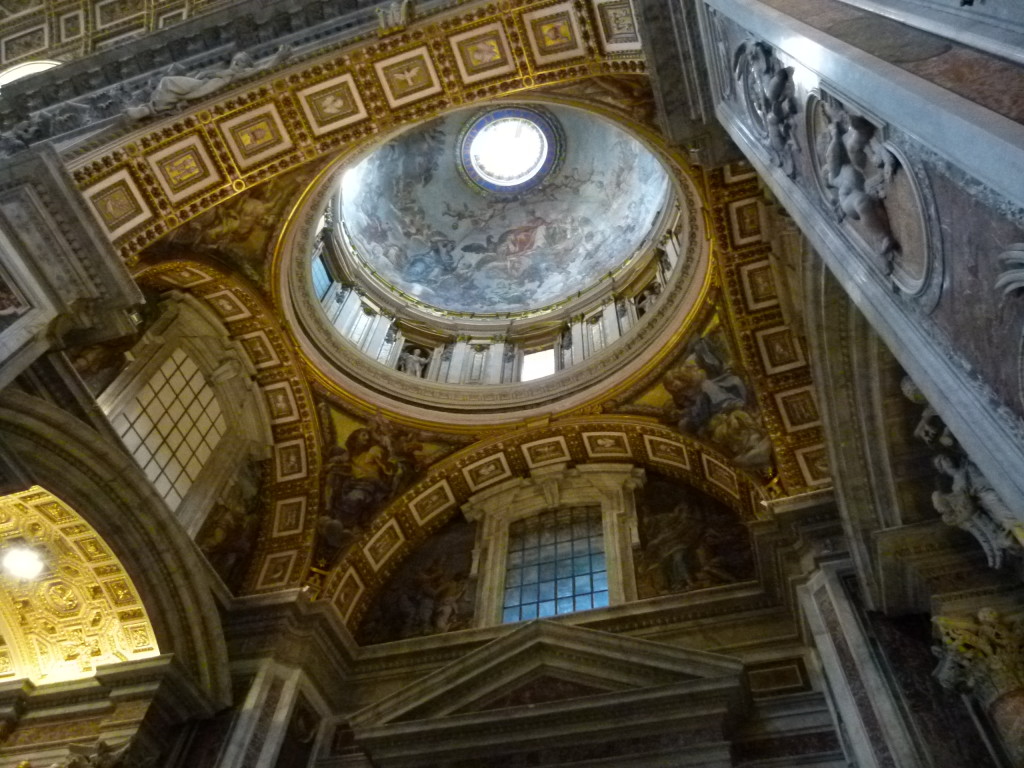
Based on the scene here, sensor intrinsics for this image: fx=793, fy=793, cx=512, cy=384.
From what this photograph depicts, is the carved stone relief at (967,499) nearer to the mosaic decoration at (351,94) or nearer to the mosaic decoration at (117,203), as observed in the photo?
the mosaic decoration at (351,94)

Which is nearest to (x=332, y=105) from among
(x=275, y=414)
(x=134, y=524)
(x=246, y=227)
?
(x=246, y=227)

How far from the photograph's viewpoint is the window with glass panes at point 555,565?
11109 mm

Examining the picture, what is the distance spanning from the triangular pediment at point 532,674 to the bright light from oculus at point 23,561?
4193 millimetres

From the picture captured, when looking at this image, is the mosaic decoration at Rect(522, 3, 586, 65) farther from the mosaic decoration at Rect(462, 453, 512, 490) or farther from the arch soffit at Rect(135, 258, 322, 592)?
the mosaic decoration at Rect(462, 453, 512, 490)

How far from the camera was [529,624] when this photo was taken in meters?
9.45

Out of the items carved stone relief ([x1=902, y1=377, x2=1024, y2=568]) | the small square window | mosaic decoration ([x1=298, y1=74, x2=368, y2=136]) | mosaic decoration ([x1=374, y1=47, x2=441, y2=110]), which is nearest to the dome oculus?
the small square window

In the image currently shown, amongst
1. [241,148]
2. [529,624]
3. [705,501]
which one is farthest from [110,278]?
[705,501]

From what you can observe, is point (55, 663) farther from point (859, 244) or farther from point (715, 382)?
point (859, 244)

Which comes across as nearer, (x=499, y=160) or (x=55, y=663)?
(x=55, y=663)

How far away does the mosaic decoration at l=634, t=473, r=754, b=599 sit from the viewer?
10.6 metres

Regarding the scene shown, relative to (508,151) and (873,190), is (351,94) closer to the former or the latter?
(873,190)

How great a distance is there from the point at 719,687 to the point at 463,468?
5870 mm

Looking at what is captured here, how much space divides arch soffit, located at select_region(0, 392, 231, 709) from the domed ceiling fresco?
8317 millimetres

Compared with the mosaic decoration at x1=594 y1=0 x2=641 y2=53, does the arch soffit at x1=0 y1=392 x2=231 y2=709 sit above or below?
below
